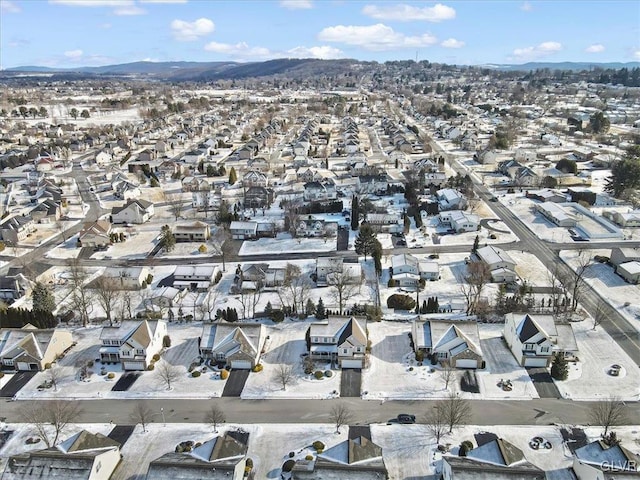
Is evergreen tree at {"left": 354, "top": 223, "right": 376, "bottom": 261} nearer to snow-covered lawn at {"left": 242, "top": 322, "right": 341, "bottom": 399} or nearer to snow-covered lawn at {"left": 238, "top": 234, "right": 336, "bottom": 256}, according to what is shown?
snow-covered lawn at {"left": 238, "top": 234, "right": 336, "bottom": 256}

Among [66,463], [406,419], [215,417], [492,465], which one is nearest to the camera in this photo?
[492,465]

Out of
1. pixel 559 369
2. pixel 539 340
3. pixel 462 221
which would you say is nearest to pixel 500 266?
pixel 462 221

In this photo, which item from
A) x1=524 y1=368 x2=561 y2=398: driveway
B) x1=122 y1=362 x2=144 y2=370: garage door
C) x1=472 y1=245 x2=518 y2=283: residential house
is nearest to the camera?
x1=524 y1=368 x2=561 y2=398: driveway

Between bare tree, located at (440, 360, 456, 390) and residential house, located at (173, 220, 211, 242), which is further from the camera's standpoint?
residential house, located at (173, 220, 211, 242)

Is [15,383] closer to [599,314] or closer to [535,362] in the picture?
[535,362]

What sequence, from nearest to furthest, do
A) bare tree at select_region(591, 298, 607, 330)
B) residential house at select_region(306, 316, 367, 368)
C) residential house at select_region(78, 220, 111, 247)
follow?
residential house at select_region(306, 316, 367, 368)
bare tree at select_region(591, 298, 607, 330)
residential house at select_region(78, 220, 111, 247)

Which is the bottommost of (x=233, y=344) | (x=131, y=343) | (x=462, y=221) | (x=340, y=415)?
(x=340, y=415)

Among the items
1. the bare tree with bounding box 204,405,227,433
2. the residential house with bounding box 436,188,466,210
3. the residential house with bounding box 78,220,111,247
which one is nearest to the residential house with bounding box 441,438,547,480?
the bare tree with bounding box 204,405,227,433
